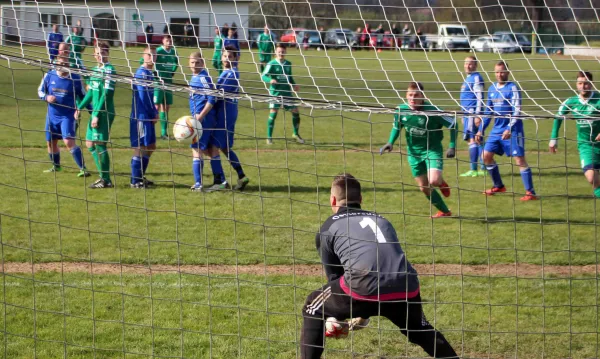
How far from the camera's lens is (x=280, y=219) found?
9.68 meters

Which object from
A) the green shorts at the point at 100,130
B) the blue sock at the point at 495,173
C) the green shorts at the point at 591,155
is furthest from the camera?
the blue sock at the point at 495,173

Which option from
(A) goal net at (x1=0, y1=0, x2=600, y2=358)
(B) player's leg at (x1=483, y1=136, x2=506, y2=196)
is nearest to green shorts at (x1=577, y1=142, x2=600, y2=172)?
(A) goal net at (x1=0, y1=0, x2=600, y2=358)

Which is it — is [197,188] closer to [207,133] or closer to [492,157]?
[207,133]

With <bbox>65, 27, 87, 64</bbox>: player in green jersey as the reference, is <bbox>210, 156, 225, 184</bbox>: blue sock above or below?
below

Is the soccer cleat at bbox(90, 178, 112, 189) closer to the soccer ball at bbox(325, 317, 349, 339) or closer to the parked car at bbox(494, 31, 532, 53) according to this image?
the parked car at bbox(494, 31, 532, 53)

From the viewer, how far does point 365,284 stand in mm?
4719

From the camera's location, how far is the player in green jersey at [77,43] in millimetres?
6637

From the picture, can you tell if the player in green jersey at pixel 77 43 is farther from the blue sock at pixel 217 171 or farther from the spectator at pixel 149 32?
the blue sock at pixel 217 171

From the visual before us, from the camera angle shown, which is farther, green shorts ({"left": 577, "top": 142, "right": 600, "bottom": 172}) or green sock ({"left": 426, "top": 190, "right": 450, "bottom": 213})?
green shorts ({"left": 577, "top": 142, "right": 600, "bottom": 172})

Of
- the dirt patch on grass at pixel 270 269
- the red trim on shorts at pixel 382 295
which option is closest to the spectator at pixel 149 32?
the dirt patch on grass at pixel 270 269

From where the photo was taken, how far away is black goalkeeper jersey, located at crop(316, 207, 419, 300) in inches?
186

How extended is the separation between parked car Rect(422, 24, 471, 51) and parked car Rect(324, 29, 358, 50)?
2.53 ft

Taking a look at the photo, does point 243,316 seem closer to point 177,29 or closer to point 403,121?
point 177,29

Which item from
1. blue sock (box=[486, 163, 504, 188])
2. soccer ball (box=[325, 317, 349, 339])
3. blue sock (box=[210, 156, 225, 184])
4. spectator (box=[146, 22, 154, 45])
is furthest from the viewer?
blue sock (box=[486, 163, 504, 188])
